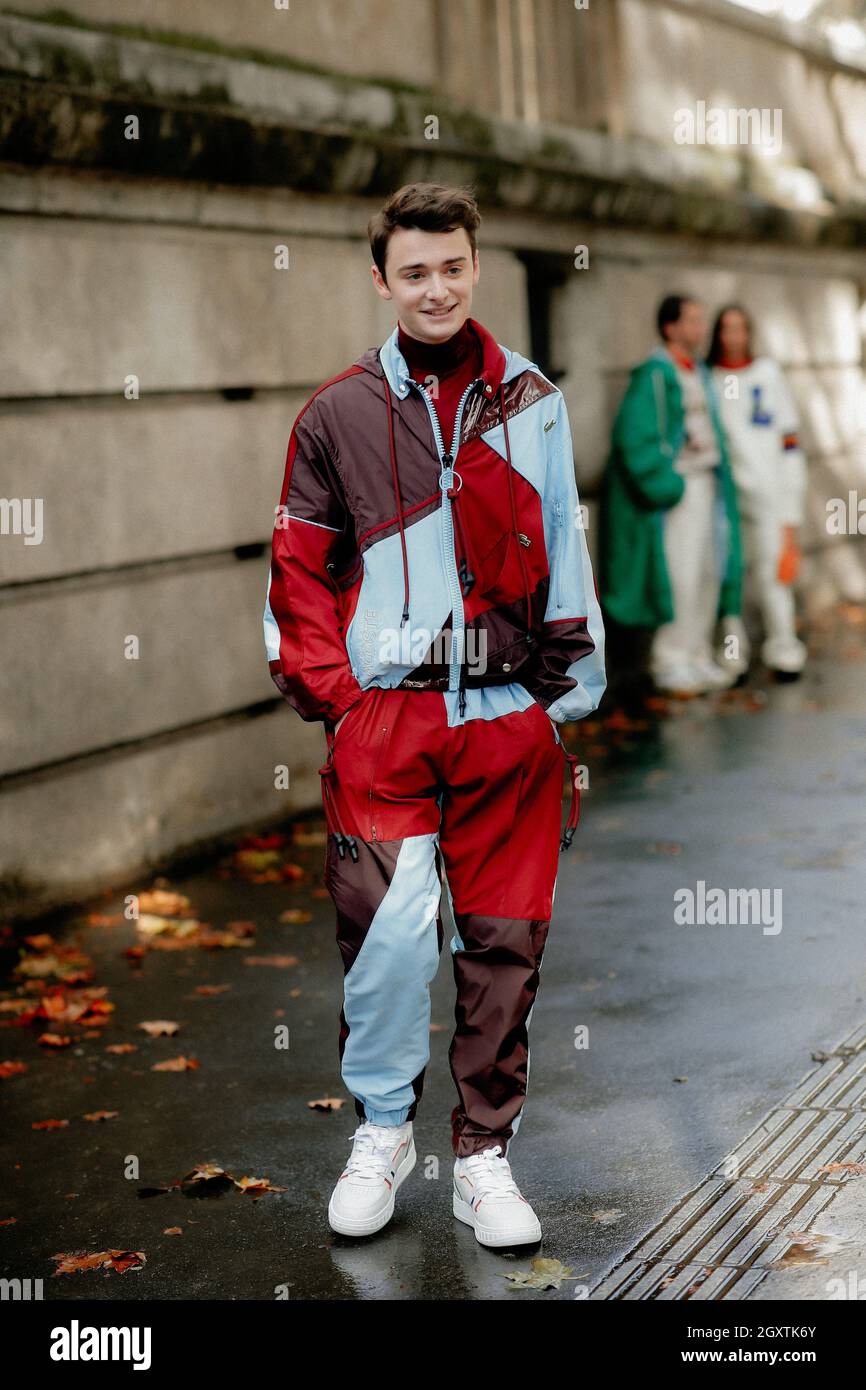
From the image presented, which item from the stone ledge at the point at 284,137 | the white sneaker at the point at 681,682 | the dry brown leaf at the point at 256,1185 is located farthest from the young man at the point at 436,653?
the white sneaker at the point at 681,682

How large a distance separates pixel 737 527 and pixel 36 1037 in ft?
23.2

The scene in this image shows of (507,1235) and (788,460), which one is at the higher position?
(788,460)

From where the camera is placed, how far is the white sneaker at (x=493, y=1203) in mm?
4055

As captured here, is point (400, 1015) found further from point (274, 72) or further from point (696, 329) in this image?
point (696, 329)

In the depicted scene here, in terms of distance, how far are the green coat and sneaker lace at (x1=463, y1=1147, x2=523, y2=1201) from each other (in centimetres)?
741

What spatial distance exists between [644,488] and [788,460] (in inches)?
45.9

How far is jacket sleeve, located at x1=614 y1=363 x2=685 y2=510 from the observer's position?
11.3m

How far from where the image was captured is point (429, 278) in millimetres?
3953

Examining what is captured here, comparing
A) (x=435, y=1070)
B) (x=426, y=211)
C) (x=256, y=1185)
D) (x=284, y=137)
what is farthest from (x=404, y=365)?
(x=284, y=137)

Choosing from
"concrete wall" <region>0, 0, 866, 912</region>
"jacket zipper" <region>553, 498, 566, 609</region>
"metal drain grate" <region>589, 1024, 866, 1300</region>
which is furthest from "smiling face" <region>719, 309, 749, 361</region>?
"jacket zipper" <region>553, 498, 566, 609</region>

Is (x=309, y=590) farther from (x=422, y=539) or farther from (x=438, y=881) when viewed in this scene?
(x=438, y=881)

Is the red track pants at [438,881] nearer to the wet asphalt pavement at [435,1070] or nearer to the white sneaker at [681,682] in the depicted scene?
the wet asphalt pavement at [435,1070]

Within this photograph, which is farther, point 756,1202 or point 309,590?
point 756,1202
